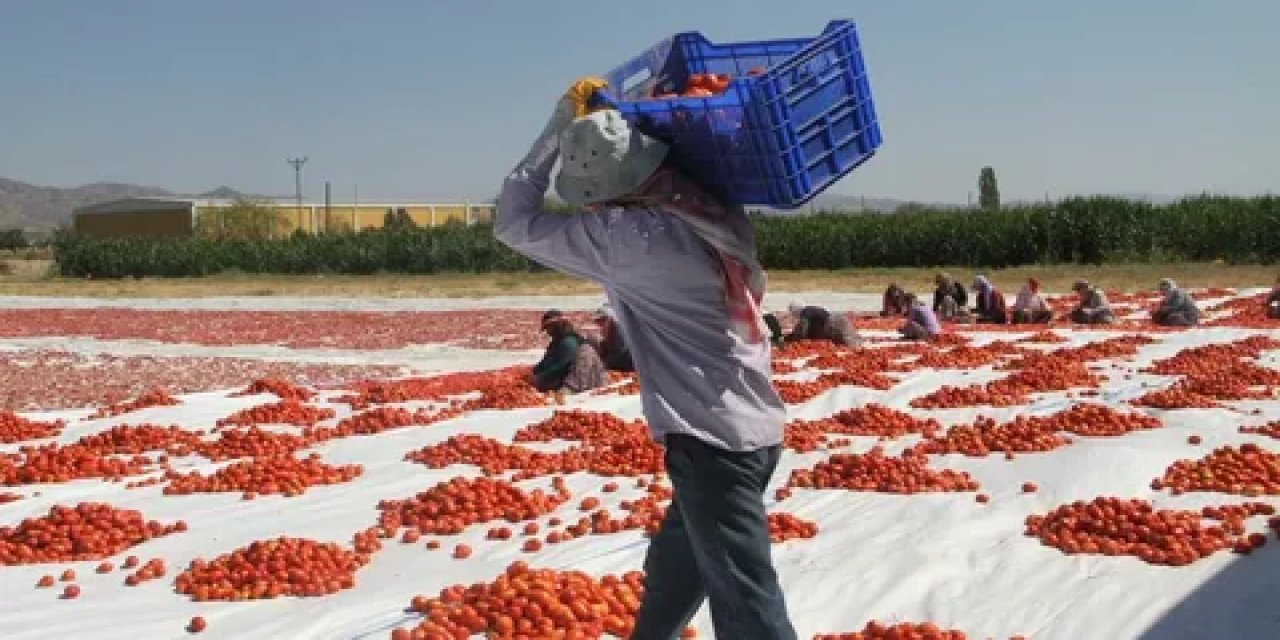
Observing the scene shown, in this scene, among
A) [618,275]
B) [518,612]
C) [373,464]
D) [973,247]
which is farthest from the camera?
[973,247]

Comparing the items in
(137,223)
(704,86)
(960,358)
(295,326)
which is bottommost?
(295,326)

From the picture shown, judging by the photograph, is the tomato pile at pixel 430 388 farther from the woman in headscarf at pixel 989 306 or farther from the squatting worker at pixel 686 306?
the woman in headscarf at pixel 989 306

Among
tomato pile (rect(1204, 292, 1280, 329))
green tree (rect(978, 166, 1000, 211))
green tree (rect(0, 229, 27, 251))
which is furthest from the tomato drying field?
green tree (rect(0, 229, 27, 251))

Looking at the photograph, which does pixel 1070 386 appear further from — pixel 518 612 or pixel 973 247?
pixel 973 247

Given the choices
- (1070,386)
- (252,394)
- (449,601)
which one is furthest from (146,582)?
(1070,386)

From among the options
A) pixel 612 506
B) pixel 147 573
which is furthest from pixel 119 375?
pixel 612 506

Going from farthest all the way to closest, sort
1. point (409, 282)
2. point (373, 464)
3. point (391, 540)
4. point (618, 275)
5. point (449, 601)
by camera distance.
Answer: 1. point (409, 282)
2. point (373, 464)
3. point (391, 540)
4. point (449, 601)
5. point (618, 275)

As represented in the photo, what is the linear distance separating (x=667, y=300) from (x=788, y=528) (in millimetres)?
3339

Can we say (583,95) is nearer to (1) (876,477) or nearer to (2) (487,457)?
(1) (876,477)

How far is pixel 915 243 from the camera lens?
46875 mm

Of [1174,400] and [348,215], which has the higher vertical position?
[348,215]

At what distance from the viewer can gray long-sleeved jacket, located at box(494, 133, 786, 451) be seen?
11.9ft

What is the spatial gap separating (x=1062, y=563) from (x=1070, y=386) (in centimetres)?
606

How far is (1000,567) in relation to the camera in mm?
6051
